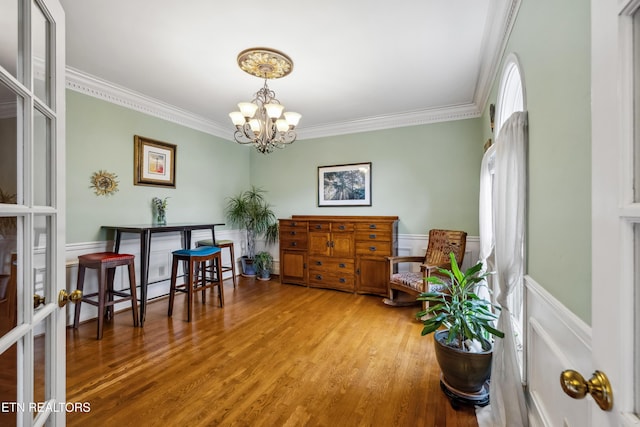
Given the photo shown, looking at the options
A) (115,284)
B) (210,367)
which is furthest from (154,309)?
(210,367)

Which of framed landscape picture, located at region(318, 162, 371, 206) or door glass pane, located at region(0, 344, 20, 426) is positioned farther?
framed landscape picture, located at region(318, 162, 371, 206)

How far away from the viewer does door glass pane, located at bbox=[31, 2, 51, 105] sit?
809mm

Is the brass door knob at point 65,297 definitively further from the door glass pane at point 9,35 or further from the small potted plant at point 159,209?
the small potted plant at point 159,209

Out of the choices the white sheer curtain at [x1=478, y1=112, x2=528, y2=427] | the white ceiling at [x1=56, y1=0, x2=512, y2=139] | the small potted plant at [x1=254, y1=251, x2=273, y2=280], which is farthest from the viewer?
the small potted plant at [x1=254, y1=251, x2=273, y2=280]

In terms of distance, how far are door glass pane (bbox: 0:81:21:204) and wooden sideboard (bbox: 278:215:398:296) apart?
3432 mm

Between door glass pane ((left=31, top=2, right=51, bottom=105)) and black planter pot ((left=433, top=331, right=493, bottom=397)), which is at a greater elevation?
door glass pane ((left=31, top=2, right=51, bottom=105))

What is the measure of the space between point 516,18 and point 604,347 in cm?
198

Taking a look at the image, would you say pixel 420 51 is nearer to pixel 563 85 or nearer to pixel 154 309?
pixel 563 85

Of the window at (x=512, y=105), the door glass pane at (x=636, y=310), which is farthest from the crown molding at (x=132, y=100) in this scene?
the door glass pane at (x=636, y=310)

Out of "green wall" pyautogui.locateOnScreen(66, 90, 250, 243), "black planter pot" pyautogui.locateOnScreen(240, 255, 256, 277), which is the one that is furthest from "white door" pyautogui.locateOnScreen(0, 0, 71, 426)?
"black planter pot" pyautogui.locateOnScreen(240, 255, 256, 277)

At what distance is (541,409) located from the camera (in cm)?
128

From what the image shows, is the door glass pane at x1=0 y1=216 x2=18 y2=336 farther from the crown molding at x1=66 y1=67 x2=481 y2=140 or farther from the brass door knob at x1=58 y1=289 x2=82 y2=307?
the crown molding at x1=66 y1=67 x2=481 y2=140

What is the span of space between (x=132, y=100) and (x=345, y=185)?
9.91 ft

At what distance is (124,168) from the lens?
326 cm
